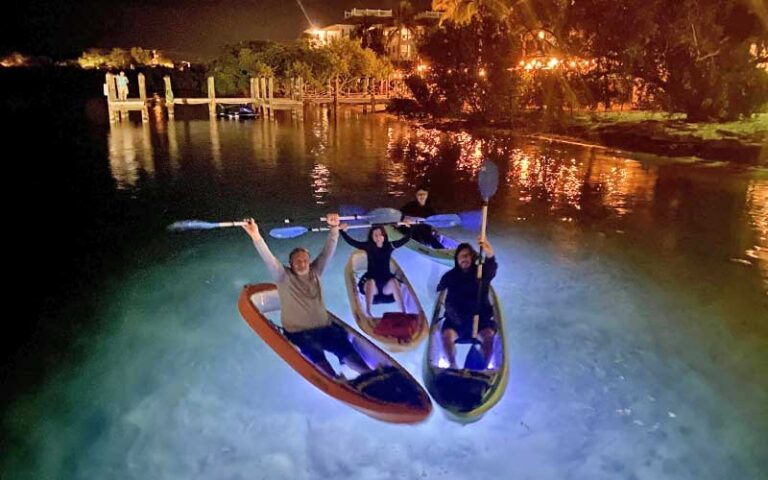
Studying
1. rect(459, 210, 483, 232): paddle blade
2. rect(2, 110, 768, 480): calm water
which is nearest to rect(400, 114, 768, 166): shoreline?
rect(2, 110, 768, 480): calm water

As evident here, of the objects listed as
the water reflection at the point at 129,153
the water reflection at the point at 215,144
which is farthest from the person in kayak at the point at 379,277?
the water reflection at the point at 215,144

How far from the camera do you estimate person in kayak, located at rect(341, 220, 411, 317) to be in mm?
7836

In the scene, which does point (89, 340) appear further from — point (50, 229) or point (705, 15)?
point (705, 15)

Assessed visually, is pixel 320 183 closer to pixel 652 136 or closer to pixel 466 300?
pixel 466 300

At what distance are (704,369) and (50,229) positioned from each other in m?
13.5

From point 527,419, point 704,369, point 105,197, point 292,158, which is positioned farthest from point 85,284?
point 292,158

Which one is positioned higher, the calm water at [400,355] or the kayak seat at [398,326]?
the kayak seat at [398,326]

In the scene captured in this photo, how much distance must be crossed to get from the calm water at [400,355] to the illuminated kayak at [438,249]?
0.26m

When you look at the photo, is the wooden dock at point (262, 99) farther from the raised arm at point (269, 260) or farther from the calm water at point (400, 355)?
the raised arm at point (269, 260)

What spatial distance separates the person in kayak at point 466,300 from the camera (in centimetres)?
648

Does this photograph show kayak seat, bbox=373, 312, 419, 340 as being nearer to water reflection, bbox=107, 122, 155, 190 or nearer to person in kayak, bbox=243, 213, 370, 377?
person in kayak, bbox=243, 213, 370, 377

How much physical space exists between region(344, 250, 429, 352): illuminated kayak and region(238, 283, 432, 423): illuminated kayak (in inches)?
23.2

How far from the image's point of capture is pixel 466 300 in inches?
264

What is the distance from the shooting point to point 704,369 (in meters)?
7.16
